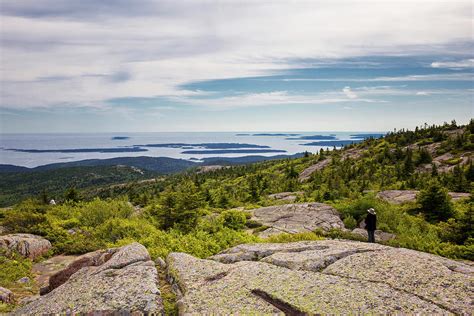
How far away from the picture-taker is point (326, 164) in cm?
4319

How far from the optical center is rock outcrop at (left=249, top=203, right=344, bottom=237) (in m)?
17.0

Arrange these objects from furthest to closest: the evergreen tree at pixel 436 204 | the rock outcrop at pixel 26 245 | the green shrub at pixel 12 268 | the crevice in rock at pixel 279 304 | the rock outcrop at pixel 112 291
→ 1. the evergreen tree at pixel 436 204
2. the rock outcrop at pixel 26 245
3. the green shrub at pixel 12 268
4. the rock outcrop at pixel 112 291
5. the crevice in rock at pixel 279 304

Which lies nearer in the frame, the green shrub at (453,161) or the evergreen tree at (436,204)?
the evergreen tree at (436,204)

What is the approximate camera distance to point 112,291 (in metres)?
6.40

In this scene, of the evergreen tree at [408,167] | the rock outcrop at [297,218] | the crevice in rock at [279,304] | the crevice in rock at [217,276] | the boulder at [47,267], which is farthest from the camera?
the evergreen tree at [408,167]

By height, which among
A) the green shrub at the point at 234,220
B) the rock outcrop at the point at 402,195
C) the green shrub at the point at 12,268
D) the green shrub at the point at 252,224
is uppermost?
the rock outcrop at the point at 402,195

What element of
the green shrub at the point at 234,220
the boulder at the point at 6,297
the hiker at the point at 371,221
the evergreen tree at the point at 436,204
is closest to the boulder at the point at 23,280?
the boulder at the point at 6,297

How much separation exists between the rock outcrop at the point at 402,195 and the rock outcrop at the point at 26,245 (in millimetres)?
21874

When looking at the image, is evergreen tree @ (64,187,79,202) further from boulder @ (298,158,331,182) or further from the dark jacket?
boulder @ (298,158,331,182)

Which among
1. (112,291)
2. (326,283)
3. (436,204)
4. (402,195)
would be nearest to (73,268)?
(112,291)

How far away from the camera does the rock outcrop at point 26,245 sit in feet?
46.5

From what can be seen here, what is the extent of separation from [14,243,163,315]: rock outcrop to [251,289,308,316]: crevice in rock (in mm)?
1872

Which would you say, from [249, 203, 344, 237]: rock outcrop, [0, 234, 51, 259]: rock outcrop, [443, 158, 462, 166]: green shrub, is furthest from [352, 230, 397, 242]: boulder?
[443, 158, 462, 166]: green shrub

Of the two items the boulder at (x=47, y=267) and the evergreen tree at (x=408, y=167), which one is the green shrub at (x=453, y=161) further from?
the boulder at (x=47, y=267)
